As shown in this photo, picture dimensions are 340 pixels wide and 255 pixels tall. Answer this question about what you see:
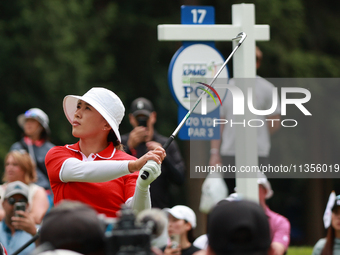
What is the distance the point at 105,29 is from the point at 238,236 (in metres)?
11.7

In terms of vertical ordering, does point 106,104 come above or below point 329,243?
above

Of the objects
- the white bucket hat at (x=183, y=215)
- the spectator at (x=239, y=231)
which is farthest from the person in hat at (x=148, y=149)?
the spectator at (x=239, y=231)

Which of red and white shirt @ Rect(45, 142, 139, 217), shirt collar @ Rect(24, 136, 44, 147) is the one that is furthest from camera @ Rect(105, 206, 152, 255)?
shirt collar @ Rect(24, 136, 44, 147)

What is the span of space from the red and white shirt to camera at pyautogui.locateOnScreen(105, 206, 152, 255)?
1499mm

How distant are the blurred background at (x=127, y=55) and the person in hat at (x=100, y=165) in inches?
316

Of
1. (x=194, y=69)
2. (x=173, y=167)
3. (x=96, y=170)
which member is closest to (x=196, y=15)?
(x=194, y=69)

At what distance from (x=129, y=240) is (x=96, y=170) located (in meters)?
1.47

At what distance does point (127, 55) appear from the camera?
14.5 m

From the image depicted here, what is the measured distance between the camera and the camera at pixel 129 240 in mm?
2023

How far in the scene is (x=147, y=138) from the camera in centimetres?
581

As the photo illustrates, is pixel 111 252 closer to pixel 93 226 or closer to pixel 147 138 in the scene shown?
pixel 93 226

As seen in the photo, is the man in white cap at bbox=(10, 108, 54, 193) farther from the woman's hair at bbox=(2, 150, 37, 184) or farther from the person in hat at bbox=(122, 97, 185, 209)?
the person in hat at bbox=(122, 97, 185, 209)

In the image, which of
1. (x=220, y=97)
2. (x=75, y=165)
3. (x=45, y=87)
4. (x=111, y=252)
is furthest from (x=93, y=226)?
(x=45, y=87)

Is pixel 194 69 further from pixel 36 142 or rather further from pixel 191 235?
pixel 36 142
